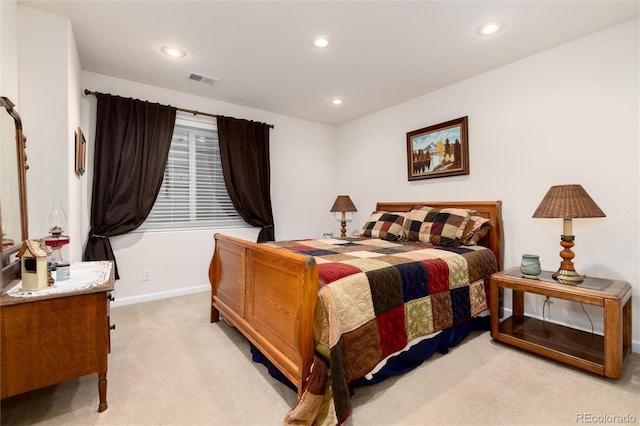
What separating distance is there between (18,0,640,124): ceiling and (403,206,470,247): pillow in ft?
4.78

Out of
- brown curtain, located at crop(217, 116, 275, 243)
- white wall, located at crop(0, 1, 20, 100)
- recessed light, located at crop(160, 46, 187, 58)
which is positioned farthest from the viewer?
brown curtain, located at crop(217, 116, 275, 243)

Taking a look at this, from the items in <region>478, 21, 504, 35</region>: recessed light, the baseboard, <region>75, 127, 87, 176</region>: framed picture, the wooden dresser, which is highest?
<region>478, 21, 504, 35</region>: recessed light

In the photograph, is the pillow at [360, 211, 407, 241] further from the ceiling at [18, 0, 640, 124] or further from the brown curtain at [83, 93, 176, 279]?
the brown curtain at [83, 93, 176, 279]

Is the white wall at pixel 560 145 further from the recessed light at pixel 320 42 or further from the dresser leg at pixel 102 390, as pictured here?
the dresser leg at pixel 102 390

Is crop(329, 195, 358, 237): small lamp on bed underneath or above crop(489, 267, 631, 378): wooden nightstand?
above

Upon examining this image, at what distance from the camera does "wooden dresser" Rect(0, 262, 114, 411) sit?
1350 mm

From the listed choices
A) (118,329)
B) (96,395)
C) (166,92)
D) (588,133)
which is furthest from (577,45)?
(118,329)

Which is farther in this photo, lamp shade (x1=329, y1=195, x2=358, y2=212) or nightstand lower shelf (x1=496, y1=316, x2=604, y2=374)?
lamp shade (x1=329, y1=195, x2=358, y2=212)

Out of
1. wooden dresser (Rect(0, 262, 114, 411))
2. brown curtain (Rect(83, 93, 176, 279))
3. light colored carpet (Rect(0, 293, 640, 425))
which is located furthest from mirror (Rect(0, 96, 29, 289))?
brown curtain (Rect(83, 93, 176, 279))

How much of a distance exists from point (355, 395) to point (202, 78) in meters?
3.27

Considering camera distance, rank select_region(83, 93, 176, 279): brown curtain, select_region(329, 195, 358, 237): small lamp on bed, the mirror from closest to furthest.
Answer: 1. the mirror
2. select_region(83, 93, 176, 279): brown curtain
3. select_region(329, 195, 358, 237): small lamp on bed

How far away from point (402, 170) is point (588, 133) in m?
1.88

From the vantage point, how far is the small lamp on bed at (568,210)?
2060mm

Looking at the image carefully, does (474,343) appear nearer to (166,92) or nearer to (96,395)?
(96,395)
